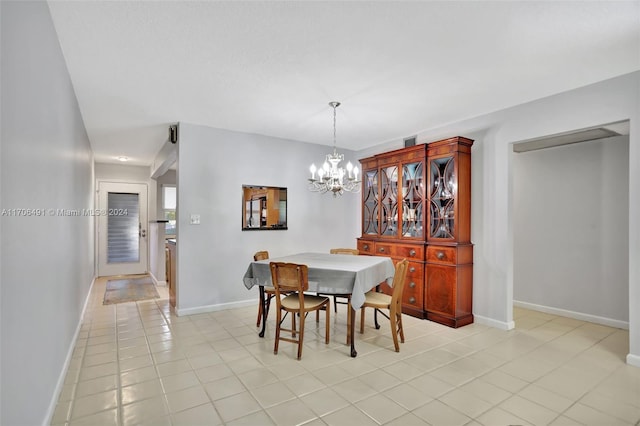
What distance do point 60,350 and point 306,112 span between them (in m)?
3.23

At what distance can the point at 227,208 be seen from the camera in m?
4.80

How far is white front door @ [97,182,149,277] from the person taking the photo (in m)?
7.38

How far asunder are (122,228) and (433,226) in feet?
22.3

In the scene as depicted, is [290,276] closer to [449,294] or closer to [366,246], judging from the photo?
[449,294]

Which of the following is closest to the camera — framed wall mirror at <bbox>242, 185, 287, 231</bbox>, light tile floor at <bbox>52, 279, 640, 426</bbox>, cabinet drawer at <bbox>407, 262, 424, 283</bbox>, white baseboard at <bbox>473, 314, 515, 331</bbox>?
light tile floor at <bbox>52, 279, 640, 426</bbox>

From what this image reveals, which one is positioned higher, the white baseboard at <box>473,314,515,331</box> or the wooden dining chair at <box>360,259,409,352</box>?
the wooden dining chair at <box>360,259,409,352</box>

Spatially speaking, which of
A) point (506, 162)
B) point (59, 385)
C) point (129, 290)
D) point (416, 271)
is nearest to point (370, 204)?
point (416, 271)

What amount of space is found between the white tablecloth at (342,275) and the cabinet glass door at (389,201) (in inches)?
41.8

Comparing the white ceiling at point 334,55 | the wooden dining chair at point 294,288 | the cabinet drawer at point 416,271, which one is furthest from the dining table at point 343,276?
the white ceiling at point 334,55

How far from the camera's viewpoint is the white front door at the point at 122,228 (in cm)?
738

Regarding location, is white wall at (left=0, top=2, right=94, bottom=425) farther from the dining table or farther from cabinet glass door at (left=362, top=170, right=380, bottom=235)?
cabinet glass door at (left=362, top=170, right=380, bottom=235)

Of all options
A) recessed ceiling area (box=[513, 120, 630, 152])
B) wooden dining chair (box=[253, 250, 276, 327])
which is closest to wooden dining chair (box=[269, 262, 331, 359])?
wooden dining chair (box=[253, 250, 276, 327])

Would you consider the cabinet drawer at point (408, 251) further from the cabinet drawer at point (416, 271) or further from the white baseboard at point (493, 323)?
the white baseboard at point (493, 323)

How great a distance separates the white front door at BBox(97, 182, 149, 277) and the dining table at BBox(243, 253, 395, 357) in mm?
5327
